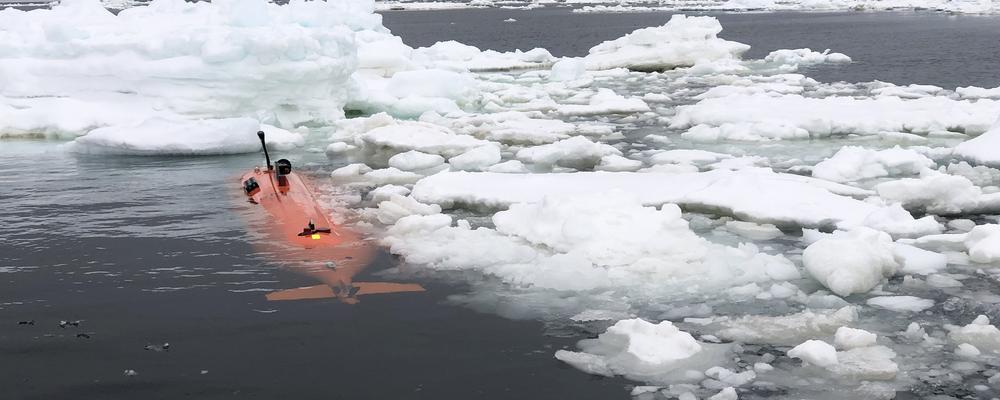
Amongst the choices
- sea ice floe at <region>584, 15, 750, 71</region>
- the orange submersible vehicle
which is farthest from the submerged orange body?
sea ice floe at <region>584, 15, 750, 71</region>

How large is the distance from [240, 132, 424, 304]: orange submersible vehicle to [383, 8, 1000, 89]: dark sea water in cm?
2186

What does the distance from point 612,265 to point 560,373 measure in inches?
97.7

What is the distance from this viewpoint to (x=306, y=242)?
33.9 ft

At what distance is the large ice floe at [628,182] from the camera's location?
7.21m

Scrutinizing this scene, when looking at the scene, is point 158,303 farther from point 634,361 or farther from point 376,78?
point 376,78

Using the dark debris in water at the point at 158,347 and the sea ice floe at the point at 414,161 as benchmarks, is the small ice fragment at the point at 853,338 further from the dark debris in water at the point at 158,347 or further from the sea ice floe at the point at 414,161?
the sea ice floe at the point at 414,161

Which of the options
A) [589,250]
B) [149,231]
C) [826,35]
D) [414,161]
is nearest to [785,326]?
[589,250]

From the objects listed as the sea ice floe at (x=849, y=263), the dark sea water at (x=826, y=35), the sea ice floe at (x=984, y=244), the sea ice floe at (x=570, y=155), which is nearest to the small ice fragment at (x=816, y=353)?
the sea ice floe at (x=849, y=263)

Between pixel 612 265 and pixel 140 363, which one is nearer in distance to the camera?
pixel 140 363

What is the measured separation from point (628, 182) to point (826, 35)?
4680cm

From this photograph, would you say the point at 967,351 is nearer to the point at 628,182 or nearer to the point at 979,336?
the point at 979,336

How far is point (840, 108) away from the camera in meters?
19.0

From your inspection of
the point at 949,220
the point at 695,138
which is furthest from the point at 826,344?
the point at 695,138

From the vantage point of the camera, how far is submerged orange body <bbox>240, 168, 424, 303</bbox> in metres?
8.77
